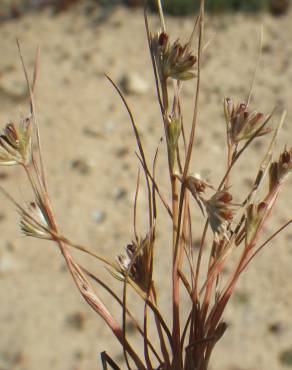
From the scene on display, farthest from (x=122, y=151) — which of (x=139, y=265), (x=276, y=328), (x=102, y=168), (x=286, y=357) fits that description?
(x=139, y=265)

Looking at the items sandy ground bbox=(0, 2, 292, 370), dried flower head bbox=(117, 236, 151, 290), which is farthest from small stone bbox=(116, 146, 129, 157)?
dried flower head bbox=(117, 236, 151, 290)

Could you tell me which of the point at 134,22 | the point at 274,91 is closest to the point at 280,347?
the point at 274,91

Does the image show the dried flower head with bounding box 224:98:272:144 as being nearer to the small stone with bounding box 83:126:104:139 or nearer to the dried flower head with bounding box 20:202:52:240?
the dried flower head with bounding box 20:202:52:240

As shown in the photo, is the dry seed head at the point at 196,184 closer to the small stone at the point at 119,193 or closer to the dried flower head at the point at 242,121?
the dried flower head at the point at 242,121

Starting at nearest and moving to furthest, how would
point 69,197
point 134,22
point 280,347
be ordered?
point 280,347, point 69,197, point 134,22

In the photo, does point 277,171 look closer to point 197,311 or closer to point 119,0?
point 197,311

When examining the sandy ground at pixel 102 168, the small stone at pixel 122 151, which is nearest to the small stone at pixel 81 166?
the sandy ground at pixel 102 168

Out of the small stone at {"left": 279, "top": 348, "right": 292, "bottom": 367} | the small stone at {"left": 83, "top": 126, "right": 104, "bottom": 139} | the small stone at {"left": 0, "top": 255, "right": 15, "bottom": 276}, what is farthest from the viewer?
the small stone at {"left": 83, "top": 126, "right": 104, "bottom": 139}
